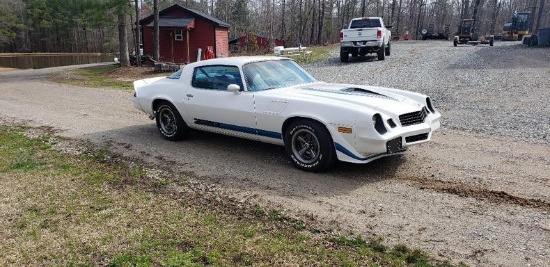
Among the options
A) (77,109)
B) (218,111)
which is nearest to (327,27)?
(77,109)

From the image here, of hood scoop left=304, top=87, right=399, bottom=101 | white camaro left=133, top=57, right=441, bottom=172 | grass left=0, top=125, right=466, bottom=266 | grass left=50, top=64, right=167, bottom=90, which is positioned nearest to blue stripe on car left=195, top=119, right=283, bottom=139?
white camaro left=133, top=57, right=441, bottom=172

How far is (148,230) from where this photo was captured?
379 centimetres

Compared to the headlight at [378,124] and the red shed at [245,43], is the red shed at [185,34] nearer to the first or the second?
the red shed at [245,43]

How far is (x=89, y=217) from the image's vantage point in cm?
412

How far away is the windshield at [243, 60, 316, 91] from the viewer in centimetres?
590

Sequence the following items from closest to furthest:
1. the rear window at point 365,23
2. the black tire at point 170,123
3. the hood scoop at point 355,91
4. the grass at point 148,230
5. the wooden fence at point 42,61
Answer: the grass at point 148,230, the hood scoop at point 355,91, the black tire at point 170,123, the rear window at point 365,23, the wooden fence at point 42,61

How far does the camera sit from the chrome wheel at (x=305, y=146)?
521 cm

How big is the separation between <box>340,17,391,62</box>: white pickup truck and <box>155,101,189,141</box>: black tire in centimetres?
1394

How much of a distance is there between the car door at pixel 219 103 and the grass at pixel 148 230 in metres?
1.16

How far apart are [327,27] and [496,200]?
54.4 meters

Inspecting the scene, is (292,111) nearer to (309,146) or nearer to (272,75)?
(309,146)

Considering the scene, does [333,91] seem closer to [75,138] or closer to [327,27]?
[75,138]

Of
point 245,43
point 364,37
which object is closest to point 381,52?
point 364,37

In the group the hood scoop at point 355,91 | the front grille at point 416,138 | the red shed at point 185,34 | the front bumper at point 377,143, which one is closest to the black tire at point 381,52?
the red shed at point 185,34
